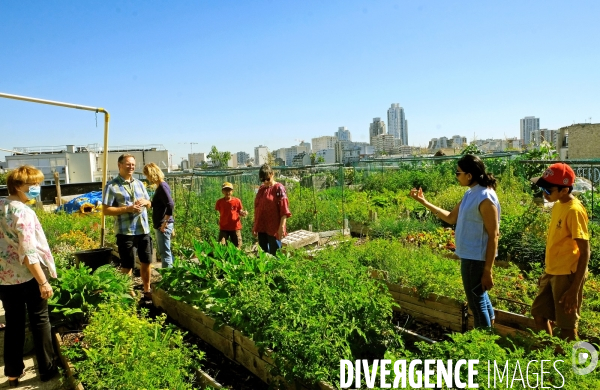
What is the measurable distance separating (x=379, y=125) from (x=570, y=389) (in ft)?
434

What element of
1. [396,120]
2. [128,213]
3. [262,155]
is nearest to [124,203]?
[128,213]

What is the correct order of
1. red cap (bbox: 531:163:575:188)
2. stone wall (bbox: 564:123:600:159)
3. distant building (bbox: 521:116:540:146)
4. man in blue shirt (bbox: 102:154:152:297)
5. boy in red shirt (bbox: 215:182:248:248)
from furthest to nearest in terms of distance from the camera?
1. distant building (bbox: 521:116:540:146)
2. stone wall (bbox: 564:123:600:159)
3. boy in red shirt (bbox: 215:182:248:248)
4. man in blue shirt (bbox: 102:154:152:297)
5. red cap (bbox: 531:163:575:188)

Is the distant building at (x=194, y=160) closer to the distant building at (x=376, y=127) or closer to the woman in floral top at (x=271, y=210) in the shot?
the woman in floral top at (x=271, y=210)

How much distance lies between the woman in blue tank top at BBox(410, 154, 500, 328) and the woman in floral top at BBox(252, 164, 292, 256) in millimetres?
2606

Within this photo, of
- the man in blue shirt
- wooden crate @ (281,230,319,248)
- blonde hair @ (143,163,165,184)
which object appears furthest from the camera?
wooden crate @ (281,230,319,248)

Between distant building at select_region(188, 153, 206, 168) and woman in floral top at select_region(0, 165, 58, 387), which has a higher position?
distant building at select_region(188, 153, 206, 168)

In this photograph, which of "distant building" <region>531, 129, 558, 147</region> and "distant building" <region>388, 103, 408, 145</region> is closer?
"distant building" <region>531, 129, 558, 147</region>

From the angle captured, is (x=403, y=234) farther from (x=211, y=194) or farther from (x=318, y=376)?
(x=318, y=376)

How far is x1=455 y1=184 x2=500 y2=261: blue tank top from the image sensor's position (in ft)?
10.9

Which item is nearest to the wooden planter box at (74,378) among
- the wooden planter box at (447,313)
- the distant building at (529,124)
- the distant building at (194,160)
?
the wooden planter box at (447,313)

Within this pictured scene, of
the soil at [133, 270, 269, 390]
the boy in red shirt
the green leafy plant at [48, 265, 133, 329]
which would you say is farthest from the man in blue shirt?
the boy in red shirt

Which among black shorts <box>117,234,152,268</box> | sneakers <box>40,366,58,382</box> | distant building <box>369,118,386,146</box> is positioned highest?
distant building <box>369,118,386,146</box>

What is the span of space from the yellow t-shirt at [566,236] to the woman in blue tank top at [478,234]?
40 cm

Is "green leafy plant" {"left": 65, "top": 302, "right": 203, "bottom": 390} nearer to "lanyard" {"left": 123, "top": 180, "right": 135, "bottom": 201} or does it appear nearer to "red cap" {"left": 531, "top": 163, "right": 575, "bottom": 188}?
"lanyard" {"left": 123, "top": 180, "right": 135, "bottom": 201}
